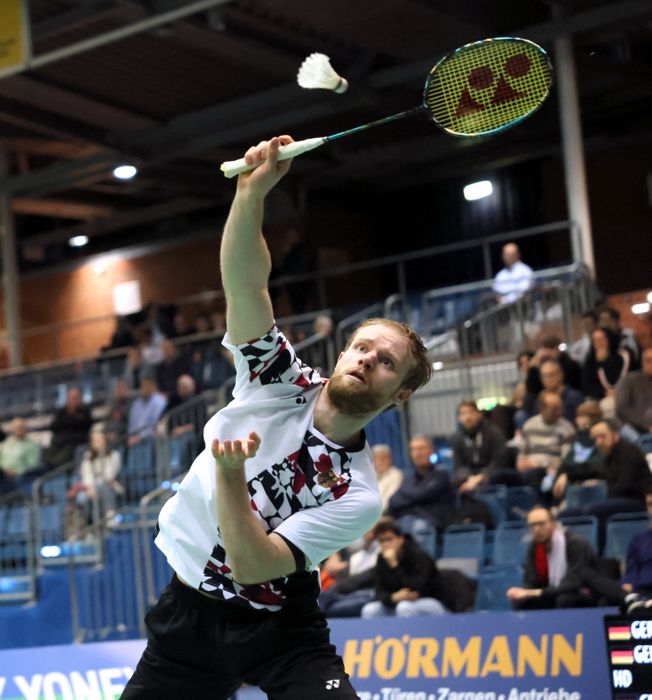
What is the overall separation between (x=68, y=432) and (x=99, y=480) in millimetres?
2505

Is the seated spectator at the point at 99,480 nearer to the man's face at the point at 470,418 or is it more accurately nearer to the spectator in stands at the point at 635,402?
the man's face at the point at 470,418

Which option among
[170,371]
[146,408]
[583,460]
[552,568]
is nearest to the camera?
[552,568]

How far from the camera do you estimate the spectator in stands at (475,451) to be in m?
11.3

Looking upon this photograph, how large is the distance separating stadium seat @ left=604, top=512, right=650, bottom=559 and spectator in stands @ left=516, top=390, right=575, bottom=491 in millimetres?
1153

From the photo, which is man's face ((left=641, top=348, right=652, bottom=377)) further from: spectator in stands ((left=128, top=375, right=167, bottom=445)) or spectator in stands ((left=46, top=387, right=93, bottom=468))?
spectator in stands ((left=46, top=387, right=93, bottom=468))

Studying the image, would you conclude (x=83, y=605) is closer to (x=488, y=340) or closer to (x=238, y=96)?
(x=488, y=340)

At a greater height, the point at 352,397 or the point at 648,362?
the point at 648,362

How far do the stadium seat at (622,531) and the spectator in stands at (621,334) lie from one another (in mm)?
2310

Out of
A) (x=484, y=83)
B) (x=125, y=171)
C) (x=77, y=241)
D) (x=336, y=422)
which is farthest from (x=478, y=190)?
(x=336, y=422)

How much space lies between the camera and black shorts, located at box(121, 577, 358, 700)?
452 centimetres

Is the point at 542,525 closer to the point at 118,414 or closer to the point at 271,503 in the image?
the point at 271,503

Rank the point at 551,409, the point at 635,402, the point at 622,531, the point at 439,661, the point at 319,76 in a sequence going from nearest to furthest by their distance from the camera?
the point at 319,76, the point at 439,661, the point at 622,531, the point at 635,402, the point at 551,409

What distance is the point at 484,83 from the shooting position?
5016 millimetres

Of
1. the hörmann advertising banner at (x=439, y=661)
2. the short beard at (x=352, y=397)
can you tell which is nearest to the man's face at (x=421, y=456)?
the hörmann advertising banner at (x=439, y=661)
